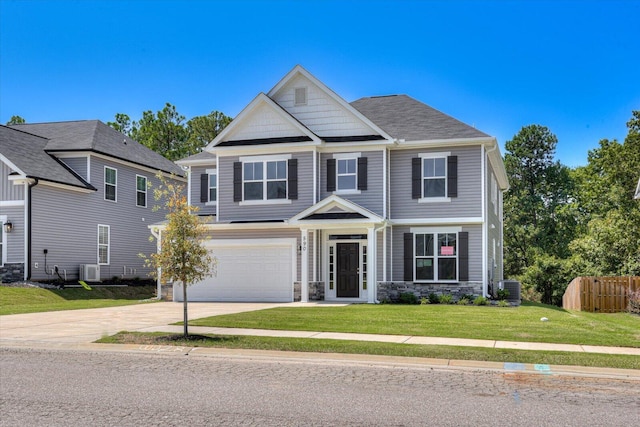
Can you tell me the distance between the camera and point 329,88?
25.4 meters

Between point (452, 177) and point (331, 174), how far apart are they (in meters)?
4.56

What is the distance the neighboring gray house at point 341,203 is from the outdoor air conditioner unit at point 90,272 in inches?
238

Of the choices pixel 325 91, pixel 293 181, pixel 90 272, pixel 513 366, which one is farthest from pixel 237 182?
pixel 513 366

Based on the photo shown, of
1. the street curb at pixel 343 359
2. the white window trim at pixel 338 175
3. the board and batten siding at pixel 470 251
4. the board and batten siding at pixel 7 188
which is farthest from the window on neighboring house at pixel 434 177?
the board and batten siding at pixel 7 188

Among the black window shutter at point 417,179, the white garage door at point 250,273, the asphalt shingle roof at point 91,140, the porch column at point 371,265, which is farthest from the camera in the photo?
the asphalt shingle roof at point 91,140

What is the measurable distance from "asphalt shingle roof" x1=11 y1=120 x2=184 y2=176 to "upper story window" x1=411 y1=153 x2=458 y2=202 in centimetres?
1499

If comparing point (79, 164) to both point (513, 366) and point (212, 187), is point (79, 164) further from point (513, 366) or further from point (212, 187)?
point (513, 366)

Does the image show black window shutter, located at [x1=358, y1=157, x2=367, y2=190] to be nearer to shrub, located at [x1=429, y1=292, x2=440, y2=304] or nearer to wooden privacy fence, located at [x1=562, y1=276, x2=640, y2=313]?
shrub, located at [x1=429, y1=292, x2=440, y2=304]

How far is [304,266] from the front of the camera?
78.5ft

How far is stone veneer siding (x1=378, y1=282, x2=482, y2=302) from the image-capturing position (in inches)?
937

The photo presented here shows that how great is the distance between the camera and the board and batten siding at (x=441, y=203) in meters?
24.0

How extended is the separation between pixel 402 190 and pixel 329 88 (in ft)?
15.9

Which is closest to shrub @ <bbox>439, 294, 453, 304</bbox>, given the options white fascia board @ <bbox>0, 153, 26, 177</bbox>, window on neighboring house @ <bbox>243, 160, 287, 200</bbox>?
window on neighboring house @ <bbox>243, 160, 287, 200</bbox>

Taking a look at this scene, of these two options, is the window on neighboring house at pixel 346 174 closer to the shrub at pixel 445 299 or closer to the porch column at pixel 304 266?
the porch column at pixel 304 266
